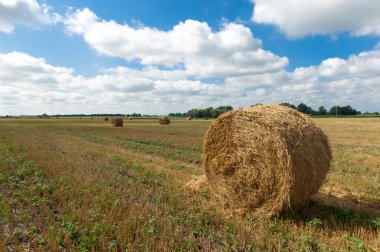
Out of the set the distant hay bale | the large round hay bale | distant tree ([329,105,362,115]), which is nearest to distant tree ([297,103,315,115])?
the large round hay bale

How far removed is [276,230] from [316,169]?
5.80 feet

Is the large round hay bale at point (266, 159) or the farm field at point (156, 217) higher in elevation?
the large round hay bale at point (266, 159)

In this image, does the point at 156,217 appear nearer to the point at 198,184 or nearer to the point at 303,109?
the point at 198,184

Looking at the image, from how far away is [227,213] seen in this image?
6.95 meters

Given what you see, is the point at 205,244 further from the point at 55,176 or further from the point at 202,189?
the point at 55,176

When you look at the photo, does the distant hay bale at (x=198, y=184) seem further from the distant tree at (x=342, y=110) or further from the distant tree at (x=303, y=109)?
the distant tree at (x=342, y=110)

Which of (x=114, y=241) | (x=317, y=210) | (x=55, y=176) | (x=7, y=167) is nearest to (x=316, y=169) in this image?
(x=317, y=210)

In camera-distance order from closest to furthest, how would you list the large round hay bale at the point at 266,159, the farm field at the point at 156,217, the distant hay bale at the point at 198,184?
the farm field at the point at 156,217, the large round hay bale at the point at 266,159, the distant hay bale at the point at 198,184

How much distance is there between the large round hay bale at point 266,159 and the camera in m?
6.46

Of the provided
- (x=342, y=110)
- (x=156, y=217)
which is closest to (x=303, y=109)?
(x=156, y=217)

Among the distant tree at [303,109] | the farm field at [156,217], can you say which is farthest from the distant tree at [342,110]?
the farm field at [156,217]

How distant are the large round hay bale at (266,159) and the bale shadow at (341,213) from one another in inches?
13.1

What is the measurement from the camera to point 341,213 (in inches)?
262

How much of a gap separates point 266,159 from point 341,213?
1934 mm
